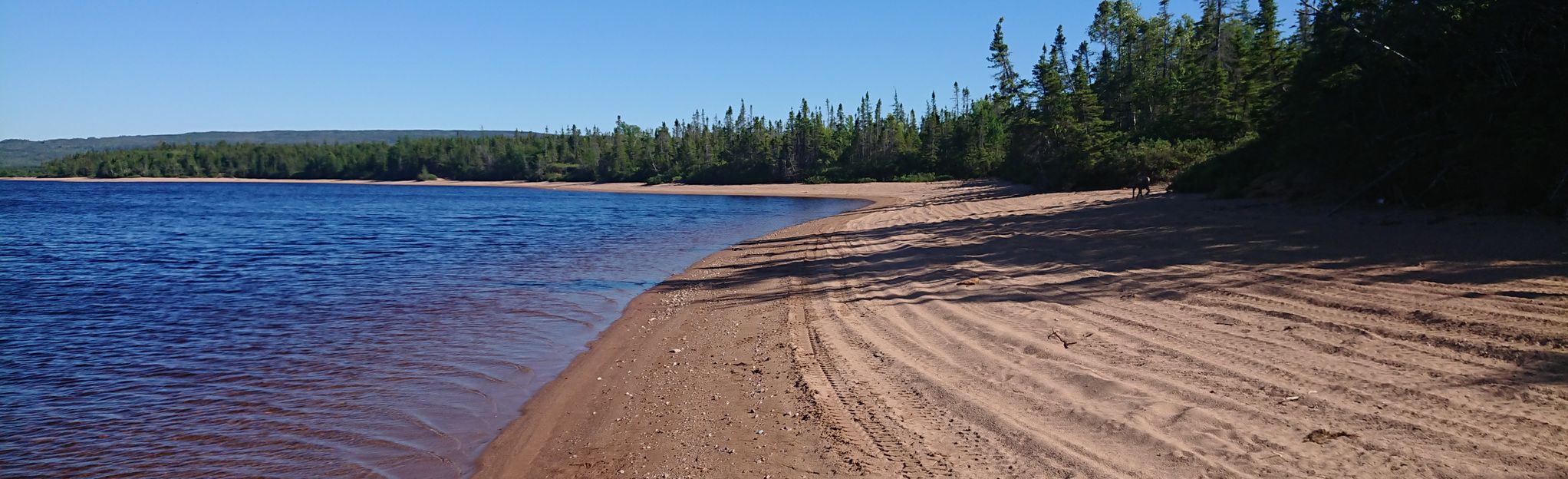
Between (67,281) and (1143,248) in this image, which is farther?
(67,281)

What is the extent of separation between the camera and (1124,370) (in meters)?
6.14

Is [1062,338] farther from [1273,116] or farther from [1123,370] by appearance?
[1273,116]

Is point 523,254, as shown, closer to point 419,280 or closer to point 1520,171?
point 419,280

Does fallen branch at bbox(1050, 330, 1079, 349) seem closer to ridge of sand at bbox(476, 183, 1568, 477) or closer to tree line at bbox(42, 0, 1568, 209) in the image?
ridge of sand at bbox(476, 183, 1568, 477)

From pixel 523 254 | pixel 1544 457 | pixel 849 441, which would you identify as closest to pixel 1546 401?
pixel 1544 457

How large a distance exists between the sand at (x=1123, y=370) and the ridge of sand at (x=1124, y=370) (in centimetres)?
2

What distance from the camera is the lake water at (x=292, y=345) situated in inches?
251

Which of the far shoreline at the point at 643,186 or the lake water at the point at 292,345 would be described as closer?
the lake water at the point at 292,345

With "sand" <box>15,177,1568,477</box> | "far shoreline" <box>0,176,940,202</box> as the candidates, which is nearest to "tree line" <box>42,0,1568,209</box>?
"sand" <box>15,177,1568,477</box>

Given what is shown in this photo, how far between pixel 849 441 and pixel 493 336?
641 centimetres

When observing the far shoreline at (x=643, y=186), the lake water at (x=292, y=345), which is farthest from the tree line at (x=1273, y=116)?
the lake water at (x=292, y=345)

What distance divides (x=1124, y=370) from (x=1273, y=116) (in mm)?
15696

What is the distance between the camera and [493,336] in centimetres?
1040

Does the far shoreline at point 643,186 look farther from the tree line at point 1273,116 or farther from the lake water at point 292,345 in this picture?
the lake water at point 292,345
